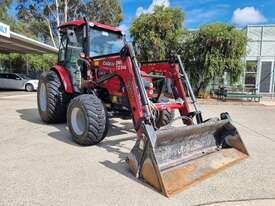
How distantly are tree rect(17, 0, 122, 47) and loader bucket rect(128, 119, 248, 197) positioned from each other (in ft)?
88.5

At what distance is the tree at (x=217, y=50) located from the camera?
13.9 meters

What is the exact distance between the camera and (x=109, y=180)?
11.1 feet

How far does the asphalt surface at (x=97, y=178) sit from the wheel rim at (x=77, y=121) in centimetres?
28

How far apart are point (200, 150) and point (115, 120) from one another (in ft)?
11.9

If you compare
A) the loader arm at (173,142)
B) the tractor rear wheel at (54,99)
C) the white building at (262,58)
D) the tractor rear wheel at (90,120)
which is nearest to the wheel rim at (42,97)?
the tractor rear wheel at (54,99)

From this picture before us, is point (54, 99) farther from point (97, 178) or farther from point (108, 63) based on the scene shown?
point (97, 178)

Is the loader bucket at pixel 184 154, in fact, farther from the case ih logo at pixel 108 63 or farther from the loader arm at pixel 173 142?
the case ih logo at pixel 108 63

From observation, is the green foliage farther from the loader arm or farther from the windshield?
the loader arm

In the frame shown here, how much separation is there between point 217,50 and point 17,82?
14322 mm

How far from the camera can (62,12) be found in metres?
28.9

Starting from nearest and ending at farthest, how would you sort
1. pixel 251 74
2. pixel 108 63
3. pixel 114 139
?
pixel 108 63, pixel 114 139, pixel 251 74

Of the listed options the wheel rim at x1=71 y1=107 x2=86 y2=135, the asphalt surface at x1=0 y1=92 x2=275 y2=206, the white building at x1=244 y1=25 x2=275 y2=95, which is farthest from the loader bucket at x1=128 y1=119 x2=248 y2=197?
the white building at x1=244 y1=25 x2=275 y2=95

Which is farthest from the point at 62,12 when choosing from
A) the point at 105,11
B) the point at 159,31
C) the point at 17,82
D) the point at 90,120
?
the point at 90,120

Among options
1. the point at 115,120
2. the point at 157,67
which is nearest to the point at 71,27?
the point at 157,67
